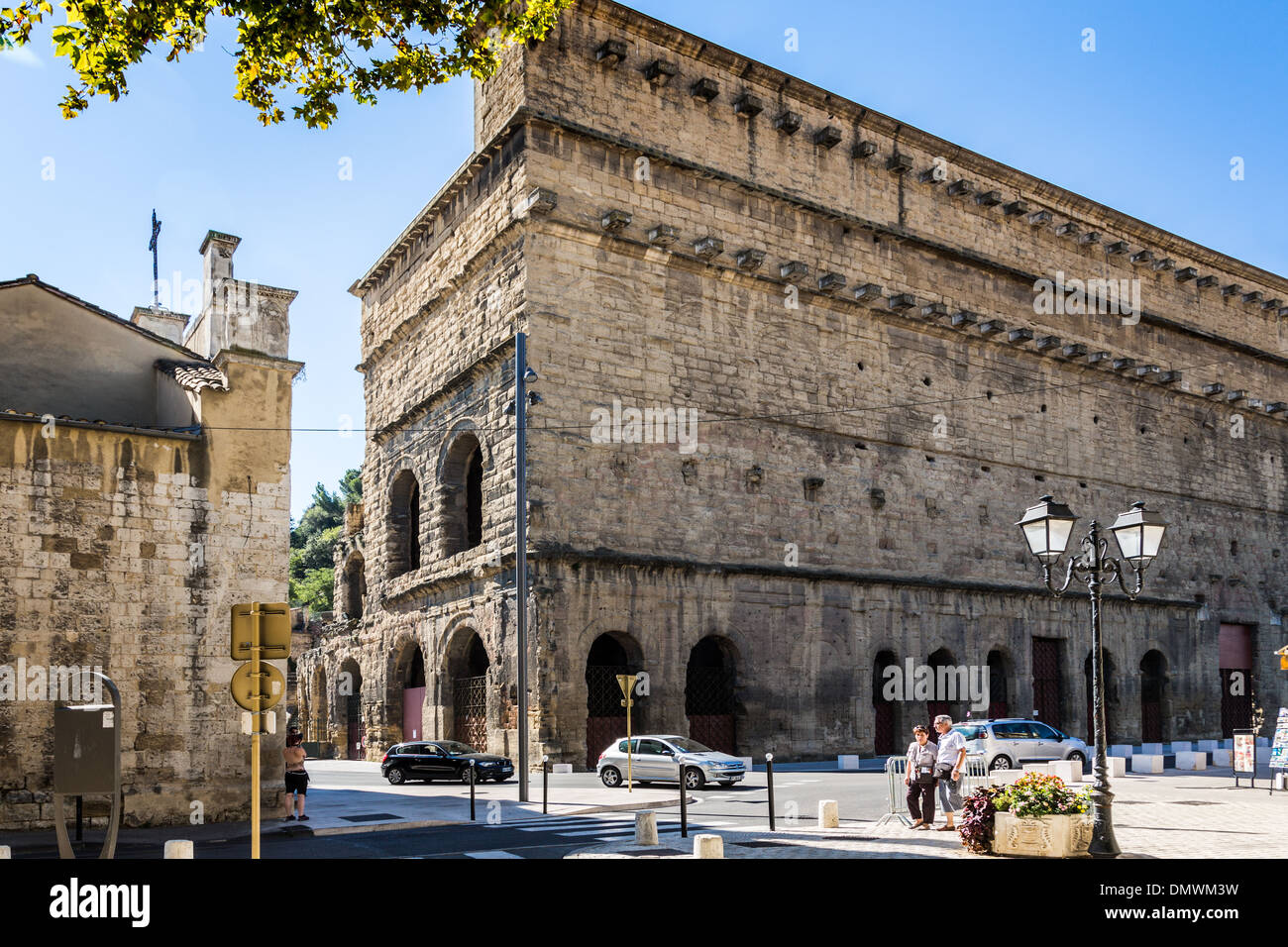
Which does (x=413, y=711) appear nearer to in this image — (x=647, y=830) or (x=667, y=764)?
(x=667, y=764)

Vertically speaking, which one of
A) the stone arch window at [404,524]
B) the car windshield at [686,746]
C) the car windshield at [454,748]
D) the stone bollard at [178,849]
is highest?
the stone arch window at [404,524]

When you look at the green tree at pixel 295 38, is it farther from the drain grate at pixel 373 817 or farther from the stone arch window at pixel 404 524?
the stone arch window at pixel 404 524

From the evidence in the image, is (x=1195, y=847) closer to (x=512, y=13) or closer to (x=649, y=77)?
(x=512, y=13)

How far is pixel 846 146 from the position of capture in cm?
3362

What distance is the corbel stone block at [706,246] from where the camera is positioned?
29.6 m

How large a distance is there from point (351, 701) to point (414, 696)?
6.60 metres

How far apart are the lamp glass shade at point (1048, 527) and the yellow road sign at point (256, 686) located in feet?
26.3

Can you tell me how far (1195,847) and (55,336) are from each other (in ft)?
62.1

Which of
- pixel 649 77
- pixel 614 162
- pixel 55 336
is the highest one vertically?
pixel 649 77

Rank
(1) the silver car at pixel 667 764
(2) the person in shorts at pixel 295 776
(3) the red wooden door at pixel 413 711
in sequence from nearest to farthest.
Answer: (2) the person in shorts at pixel 295 776
(1) the silver car at pixel 667 764
(3) the red wooden door at pixel 413 711

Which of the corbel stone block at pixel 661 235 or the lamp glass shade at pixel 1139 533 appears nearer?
the lamp glass shade at pixel 1139 533

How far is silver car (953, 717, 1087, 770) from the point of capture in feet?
83.1

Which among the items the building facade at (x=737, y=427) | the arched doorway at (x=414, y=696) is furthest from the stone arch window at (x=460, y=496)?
the arched doorway at (x=414, y=696)

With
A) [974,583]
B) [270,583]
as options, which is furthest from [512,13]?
[974,583]
